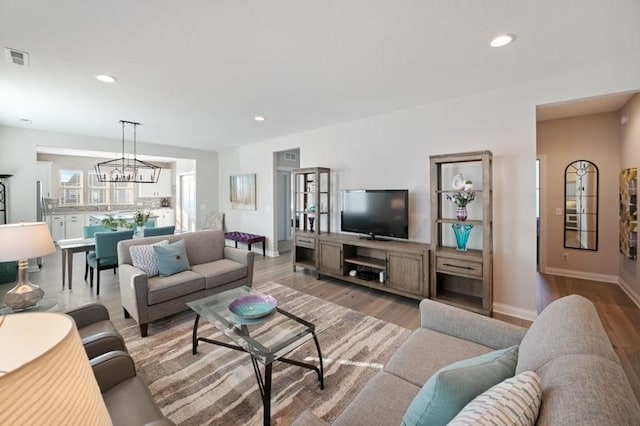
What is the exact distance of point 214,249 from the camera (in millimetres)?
3842

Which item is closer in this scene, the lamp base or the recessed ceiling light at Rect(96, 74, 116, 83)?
the lamp base

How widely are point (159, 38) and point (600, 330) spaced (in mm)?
3190

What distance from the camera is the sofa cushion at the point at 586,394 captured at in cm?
64

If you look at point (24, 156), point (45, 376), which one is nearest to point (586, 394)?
point (45, 376)

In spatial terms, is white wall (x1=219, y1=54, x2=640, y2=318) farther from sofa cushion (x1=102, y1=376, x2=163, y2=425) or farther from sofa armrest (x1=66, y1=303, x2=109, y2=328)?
sofa armrest (x1=66, y1=303, x2=109, y2=328)

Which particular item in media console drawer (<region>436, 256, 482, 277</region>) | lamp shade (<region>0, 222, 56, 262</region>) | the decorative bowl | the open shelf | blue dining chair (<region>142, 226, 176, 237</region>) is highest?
lamp shade (<region>0, 222, 56, 262</region>)

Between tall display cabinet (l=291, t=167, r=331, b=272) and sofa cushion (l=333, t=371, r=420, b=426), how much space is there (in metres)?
3.16

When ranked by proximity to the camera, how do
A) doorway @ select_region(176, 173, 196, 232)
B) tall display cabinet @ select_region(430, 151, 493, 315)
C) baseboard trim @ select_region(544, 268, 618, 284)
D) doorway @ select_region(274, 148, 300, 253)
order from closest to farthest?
tall display cabinet @ select_region(430, 151, 493, 315) → baseboard trim @ select_region(544, 268, 618, 284) → doorway @ select_region(274, 148, 300, 253) → doorway @ select_region(176, 173, 196, 232)

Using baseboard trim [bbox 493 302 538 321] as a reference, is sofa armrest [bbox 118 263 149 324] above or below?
above

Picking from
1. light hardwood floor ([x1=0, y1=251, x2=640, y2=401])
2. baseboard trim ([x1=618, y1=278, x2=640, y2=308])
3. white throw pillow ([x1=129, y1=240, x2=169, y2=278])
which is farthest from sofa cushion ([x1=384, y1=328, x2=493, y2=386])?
baseboard trim ([x1=618, y1=278, x2=640, y2=308])

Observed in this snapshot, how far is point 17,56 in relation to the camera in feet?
7.85

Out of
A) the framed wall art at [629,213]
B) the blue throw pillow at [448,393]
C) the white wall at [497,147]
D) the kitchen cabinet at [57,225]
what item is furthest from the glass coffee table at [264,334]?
the kitchen cabinet at [57,225]

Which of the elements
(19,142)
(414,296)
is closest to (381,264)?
(414,296)

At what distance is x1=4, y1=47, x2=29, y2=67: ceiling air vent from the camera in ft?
7.59
